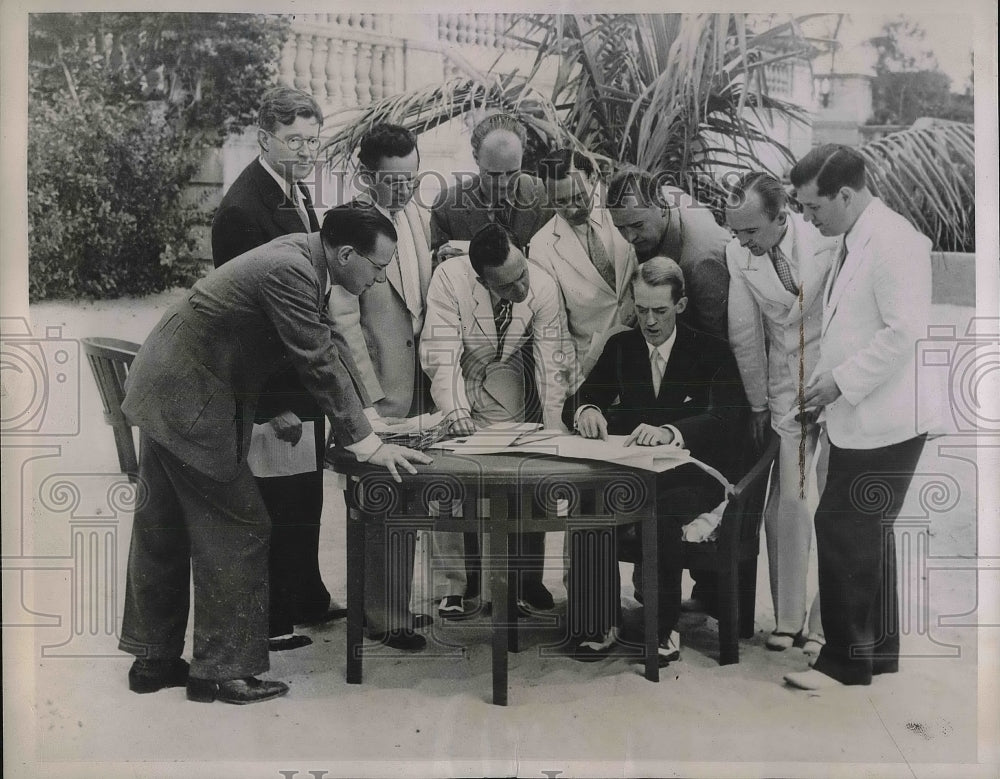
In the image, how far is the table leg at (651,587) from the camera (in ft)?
12.0

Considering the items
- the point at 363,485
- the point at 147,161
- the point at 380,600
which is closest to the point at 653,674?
the point at 380,600

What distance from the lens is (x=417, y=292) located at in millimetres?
3791

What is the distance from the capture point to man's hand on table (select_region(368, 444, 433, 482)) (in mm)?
3646

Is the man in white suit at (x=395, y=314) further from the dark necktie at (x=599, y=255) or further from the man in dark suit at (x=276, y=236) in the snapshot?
the dark necktie at (x=599, y=255)

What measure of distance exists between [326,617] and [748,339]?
200 cm

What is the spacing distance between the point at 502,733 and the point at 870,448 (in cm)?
181

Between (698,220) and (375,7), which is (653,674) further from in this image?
(375,7)

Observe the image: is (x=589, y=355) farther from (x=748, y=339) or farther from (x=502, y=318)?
(x=748, y=339)

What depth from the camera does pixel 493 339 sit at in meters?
3.81

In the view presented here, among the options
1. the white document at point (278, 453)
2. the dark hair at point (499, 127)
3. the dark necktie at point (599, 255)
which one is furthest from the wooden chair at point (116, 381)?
the dark necktie at point (599, 255)

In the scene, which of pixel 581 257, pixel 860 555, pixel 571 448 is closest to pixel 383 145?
pixel 581 257

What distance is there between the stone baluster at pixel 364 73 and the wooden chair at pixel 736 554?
79.0 inches

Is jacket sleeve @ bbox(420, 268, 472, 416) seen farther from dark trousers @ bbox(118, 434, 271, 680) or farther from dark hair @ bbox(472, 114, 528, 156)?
dark trousers @ bbox(118, 434, 271, 680)

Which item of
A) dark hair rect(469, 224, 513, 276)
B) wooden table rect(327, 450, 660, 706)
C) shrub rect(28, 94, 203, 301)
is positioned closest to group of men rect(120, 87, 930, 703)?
dark hair rect(469, 224, 513, 276)
